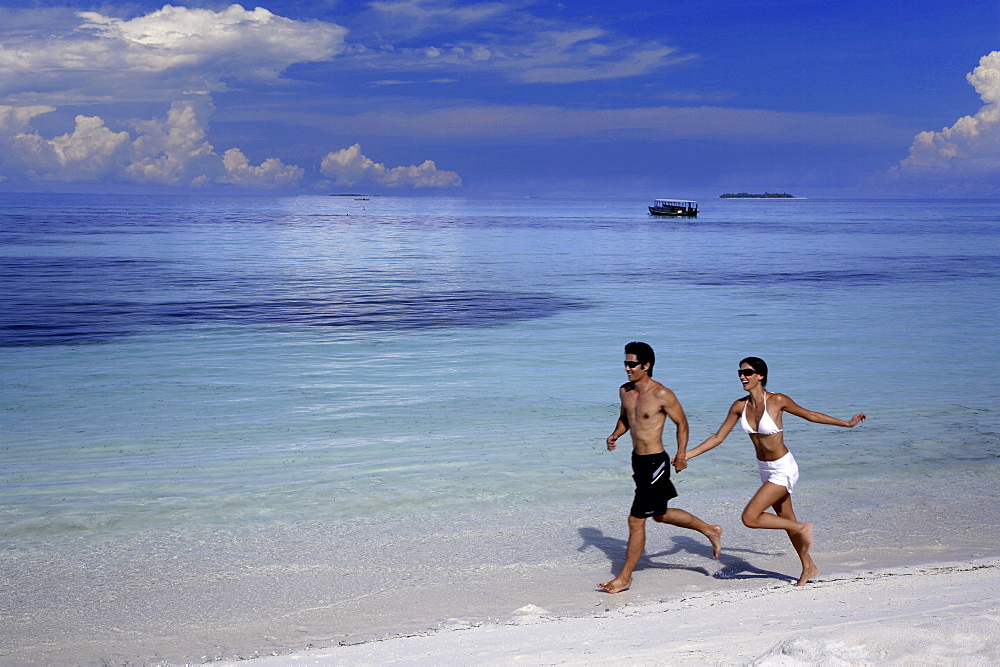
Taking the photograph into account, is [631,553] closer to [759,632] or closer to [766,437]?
[766,437]

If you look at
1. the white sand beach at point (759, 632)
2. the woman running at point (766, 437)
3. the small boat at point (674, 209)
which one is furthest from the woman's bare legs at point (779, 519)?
the small boat at point (674, 209)

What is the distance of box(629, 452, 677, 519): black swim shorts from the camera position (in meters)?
6.48

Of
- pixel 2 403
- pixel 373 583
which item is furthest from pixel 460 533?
pixel 2 403

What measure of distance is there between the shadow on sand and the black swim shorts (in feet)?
3.65

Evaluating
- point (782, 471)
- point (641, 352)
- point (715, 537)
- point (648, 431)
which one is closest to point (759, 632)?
point (782, 471)

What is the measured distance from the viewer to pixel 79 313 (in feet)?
86.3

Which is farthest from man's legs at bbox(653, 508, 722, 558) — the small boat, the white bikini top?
the small boat

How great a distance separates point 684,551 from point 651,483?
5.68 feet

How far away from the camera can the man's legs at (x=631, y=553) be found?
21.9 feet

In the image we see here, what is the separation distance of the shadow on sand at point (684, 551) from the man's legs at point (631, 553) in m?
0.57

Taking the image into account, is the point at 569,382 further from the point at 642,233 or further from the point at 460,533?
the point at 642,233

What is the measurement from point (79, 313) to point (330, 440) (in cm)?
1755

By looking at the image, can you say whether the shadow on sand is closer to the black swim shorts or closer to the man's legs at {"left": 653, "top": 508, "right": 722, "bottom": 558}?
the man's legs at {"left": 653, "top": 508, "right": 722, "bottom": 558}

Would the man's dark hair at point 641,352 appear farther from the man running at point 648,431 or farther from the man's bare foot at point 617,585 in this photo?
the man's bare foot at point 617,585
